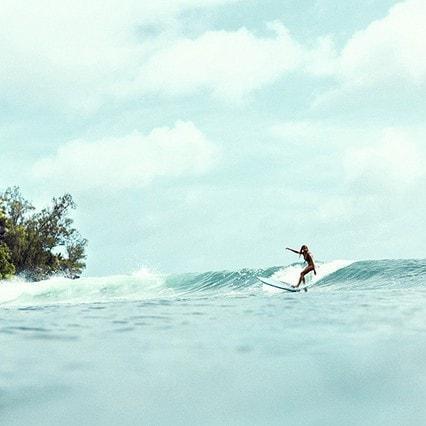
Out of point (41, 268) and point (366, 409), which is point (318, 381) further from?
point (41, 268)

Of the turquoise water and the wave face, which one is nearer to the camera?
the turquoise water

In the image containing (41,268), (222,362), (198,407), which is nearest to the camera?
(198,407)

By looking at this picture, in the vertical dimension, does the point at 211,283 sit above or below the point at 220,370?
above

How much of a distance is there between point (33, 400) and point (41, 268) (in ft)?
149

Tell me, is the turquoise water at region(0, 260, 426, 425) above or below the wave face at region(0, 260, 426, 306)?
below

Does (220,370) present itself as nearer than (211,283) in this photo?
Yes

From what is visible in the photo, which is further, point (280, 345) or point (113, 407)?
point (280, 345)

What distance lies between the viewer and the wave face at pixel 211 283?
29391 millimetres

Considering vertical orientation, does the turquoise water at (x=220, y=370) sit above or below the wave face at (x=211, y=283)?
below

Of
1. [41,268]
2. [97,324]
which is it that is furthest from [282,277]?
[97,324]

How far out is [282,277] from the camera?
36.8m

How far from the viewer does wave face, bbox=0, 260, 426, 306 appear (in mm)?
29391

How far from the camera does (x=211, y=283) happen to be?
1462 inches

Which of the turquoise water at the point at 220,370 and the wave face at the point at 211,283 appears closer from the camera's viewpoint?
the turquoise water at the point at 220,370
